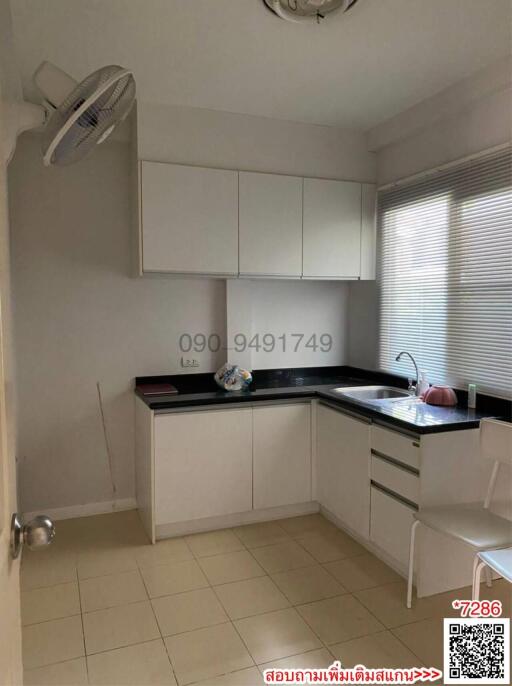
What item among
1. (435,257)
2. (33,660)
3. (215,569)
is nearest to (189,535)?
(215,569)

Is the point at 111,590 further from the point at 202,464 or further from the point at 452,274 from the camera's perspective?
the point at 452,274

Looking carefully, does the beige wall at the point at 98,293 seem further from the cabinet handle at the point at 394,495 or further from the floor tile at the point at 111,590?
the cabinet handle at the point at 394,495

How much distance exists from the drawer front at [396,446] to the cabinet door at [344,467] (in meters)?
0.08

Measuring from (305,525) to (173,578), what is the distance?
37.9 inches

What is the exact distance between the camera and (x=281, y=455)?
10.5 ft

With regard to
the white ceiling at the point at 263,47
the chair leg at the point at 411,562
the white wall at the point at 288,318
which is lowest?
the chair leg at the point at 411,562

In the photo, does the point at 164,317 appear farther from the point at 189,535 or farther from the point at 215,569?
the point at 215,569

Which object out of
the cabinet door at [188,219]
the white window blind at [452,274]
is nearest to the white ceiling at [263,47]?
the cabinet door at [188,219]

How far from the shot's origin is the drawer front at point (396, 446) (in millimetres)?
2373

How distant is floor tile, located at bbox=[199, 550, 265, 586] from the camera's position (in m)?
2.60

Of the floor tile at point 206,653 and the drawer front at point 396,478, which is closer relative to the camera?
the floor tile at point 206,653

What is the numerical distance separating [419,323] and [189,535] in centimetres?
195

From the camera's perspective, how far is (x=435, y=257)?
10.0ft

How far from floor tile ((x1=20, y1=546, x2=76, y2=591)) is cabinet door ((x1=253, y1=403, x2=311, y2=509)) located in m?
1.12
